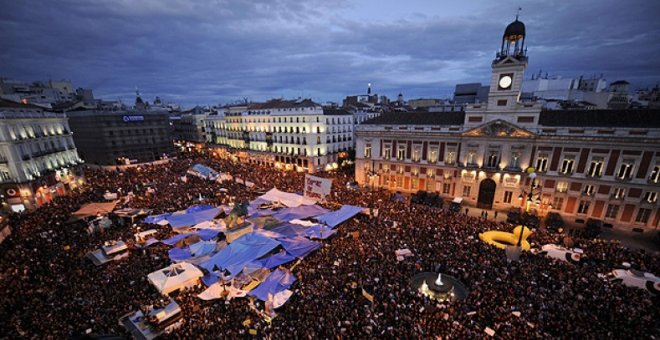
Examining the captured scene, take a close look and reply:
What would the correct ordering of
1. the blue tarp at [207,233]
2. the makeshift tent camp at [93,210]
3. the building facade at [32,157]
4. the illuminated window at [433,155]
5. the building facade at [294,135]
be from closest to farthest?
the blue tarp at [207,233], the makeshift tent camp at [93,210], the building facade at [32,157], the illuminated window at [433,155], the building facade at [294,135]

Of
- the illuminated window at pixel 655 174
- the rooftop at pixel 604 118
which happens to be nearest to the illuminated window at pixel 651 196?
the illuminated window at pixel 655 174

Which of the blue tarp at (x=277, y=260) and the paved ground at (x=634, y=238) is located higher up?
the blue tarp at (x=277, y=260)

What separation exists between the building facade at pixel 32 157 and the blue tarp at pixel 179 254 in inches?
1107

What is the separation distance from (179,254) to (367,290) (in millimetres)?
15176

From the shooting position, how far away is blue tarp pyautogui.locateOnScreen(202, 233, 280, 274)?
64.0 feet

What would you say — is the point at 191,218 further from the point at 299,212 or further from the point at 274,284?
the point at 274,284

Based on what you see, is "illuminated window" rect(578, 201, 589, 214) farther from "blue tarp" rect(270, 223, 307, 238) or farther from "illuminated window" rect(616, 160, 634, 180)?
"blue tarp" rect(270, 223, 307, 238)

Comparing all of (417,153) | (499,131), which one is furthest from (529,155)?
(417,153)

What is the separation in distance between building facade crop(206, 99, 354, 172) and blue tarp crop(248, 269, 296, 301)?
36.9 metres

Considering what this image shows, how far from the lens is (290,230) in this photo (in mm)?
24531

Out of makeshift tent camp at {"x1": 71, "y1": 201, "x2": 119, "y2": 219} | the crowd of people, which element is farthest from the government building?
makeshift tent camp at {"x1": 71, "y1": 201, "x2": 119, "y2": 219}

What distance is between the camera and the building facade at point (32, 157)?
32.3 metres

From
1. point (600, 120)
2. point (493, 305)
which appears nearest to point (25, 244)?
point (493, 305)

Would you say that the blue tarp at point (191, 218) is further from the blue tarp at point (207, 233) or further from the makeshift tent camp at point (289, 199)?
the makeshift tent camp at point (289, 199)
